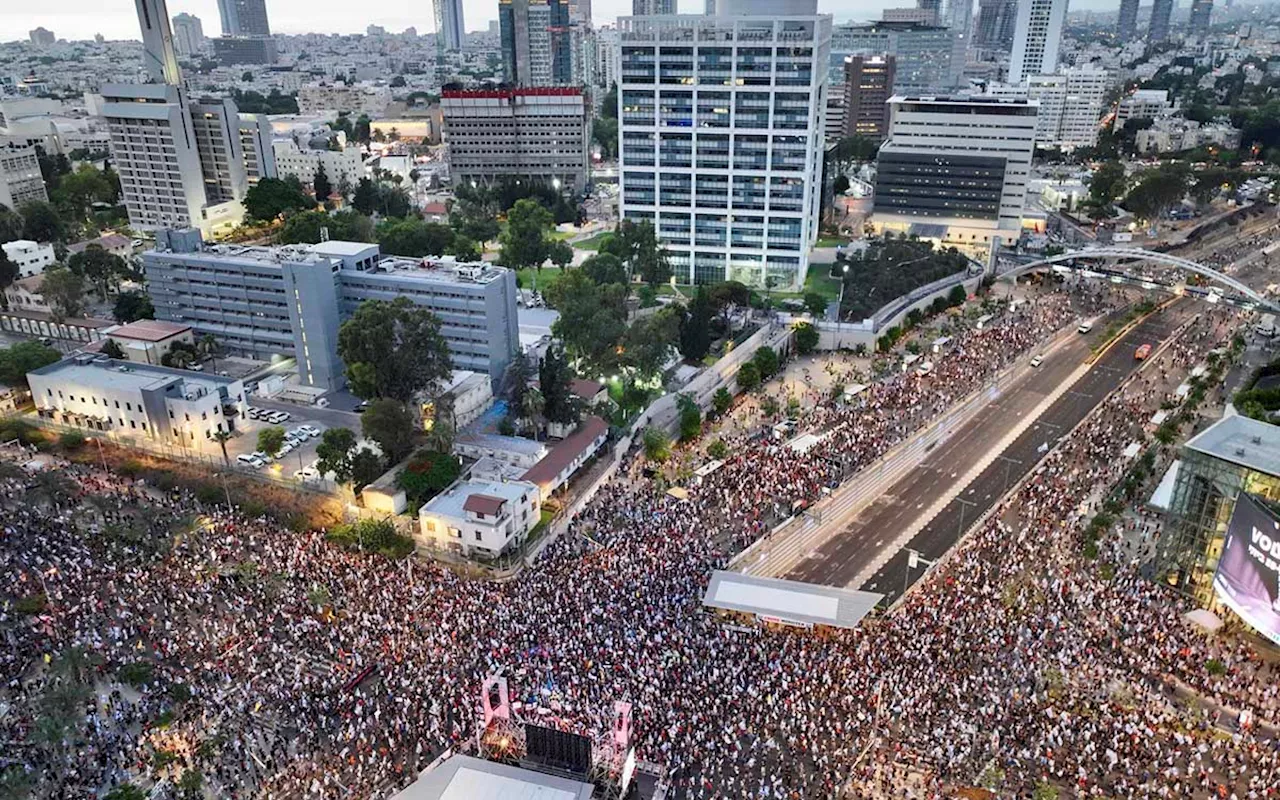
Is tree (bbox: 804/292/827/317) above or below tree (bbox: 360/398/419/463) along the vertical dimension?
below

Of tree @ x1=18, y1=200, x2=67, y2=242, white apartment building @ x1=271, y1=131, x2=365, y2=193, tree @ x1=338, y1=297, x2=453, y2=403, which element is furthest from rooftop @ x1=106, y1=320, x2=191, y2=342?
white apartment building @ x1=271, y1=131, x2=365, y2=193

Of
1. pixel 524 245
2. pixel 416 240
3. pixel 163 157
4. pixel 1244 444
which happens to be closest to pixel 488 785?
pixel 1244 444

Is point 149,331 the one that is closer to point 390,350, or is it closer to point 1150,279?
point 390,350

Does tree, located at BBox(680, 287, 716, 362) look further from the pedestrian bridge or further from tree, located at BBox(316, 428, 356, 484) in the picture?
the pedestrian bridge

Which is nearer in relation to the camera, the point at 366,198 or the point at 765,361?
the point at 765,361

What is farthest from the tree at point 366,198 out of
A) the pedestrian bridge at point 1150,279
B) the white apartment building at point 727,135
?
the pedestrian bridge at point 1150,279

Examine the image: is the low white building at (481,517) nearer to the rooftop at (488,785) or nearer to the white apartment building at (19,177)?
the rooftop at (488,785)
